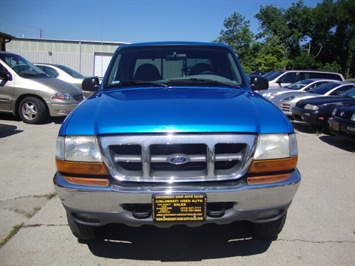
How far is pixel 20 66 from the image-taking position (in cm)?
953

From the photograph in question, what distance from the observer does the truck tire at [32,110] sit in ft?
29.6

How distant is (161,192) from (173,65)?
201cm

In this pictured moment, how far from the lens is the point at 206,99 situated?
294 cm

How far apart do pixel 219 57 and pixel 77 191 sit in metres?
2.46

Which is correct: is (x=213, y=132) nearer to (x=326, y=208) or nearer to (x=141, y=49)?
(x=141, y=49)

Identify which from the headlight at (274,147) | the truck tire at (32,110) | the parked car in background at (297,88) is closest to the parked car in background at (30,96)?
the truck tire at (32,110)

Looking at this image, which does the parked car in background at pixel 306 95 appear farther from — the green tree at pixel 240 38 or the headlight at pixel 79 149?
the green tree at pixel 240 38

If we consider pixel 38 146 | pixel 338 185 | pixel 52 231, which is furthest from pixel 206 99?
pixel 38 146

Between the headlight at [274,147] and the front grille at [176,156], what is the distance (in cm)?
8

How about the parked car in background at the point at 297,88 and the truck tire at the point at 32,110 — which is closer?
the truck tire at the point at 32,110

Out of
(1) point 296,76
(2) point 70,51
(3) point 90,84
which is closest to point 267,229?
(3) point 90,84

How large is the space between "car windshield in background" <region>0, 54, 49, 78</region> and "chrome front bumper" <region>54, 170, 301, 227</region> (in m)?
7.78

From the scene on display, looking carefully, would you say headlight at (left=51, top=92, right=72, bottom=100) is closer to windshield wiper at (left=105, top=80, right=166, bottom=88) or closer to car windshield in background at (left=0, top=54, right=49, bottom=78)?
car windshield in background at (left=0, top=54, right=49, bottom=78)

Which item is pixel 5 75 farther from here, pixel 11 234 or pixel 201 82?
pixel 201 82
